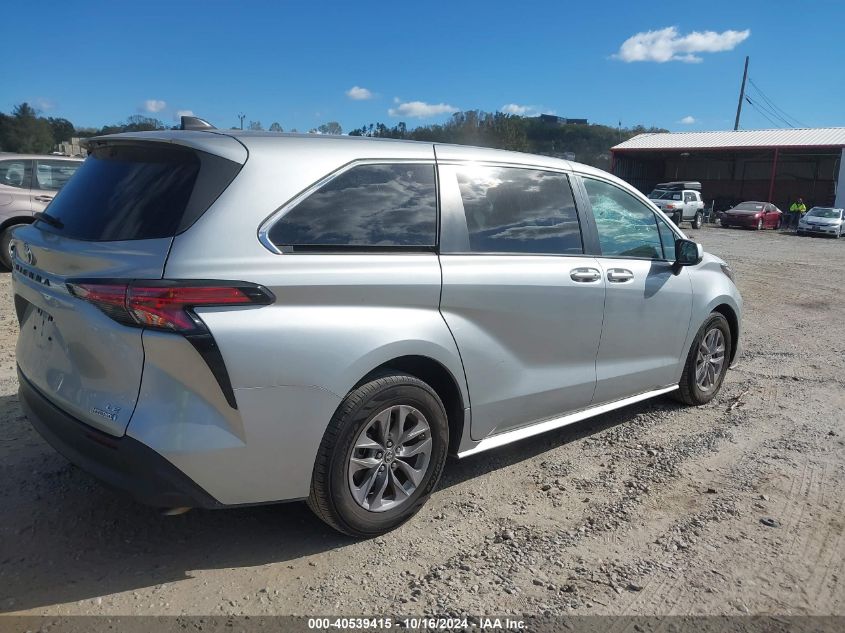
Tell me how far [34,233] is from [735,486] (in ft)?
13.3

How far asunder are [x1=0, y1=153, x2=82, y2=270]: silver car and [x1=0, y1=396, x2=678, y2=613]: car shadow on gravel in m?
6.94

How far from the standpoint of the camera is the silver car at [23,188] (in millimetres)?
9609

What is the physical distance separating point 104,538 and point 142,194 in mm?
1585

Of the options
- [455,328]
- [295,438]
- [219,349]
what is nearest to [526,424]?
[455,328]

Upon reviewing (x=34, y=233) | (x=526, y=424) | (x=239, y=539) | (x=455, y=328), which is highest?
(x=34, y=233)

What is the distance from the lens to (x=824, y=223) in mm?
31719

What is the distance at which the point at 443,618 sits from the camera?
9.00 ft

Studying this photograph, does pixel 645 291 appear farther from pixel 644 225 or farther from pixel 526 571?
pixel 526 571

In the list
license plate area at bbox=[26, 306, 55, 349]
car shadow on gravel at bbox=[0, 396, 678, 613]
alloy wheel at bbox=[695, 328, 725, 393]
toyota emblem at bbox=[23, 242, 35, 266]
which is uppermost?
toyota emblem at bbox=[23, 242, 35, 266]

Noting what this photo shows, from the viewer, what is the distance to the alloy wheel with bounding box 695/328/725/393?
5.39m

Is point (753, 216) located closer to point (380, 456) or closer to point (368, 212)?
point (368, 212)

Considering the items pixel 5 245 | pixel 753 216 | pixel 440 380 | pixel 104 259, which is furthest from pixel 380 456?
pixel 753 216

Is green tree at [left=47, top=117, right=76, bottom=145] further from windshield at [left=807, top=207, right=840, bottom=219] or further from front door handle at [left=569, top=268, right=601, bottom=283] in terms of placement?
windshield at [left=807, top=207, right=840, bottom=219]

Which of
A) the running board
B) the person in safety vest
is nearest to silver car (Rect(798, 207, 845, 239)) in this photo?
the person in safety vest
